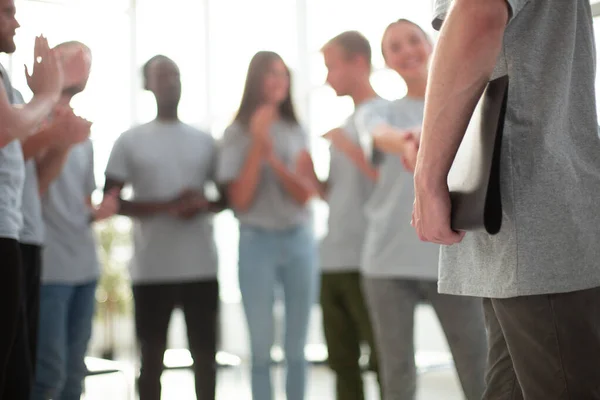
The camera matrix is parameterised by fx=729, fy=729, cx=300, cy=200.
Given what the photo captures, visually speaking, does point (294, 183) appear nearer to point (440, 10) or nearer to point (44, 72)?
point (44, 72)

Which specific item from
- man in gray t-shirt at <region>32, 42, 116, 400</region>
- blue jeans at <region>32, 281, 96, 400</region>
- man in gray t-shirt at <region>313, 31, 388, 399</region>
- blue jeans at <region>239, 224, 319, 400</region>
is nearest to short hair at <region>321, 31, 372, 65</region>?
man in gray t-shirt at <region>313, 31, 388, 399</region>

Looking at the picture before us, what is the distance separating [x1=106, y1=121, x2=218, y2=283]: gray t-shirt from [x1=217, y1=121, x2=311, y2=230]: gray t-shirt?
9 centimetres

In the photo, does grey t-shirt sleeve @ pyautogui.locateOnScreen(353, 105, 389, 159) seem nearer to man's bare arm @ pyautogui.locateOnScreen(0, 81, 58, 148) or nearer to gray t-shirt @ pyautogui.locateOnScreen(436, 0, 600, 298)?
man's bare arm @ pyautogui.locateOnScreen(0, 81, 58, 148)

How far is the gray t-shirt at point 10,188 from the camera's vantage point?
1497 mm

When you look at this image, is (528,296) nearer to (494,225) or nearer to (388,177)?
(494,225)

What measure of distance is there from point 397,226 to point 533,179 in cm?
110

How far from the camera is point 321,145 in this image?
4.06 m

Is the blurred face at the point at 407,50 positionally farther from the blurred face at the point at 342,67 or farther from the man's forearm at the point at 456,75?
the man's forearm at the point at 456,75

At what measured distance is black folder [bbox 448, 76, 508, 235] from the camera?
0.81 metres

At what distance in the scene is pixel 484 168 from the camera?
2.68ft

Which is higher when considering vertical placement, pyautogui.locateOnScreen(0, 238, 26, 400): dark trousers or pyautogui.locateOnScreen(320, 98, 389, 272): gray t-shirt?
pyautogui.locateOnScreen(320, 98, 389, 272): gray t-shirt

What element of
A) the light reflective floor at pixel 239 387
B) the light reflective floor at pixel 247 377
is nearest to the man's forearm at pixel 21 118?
the light reflective floor at pixel 247 377

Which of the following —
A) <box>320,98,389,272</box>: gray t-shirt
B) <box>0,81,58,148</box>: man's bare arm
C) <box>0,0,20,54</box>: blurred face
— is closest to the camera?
<box>0,81,58,148</box>: man's bare arm

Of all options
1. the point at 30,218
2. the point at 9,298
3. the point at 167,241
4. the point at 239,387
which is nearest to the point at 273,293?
the point at 167,241
